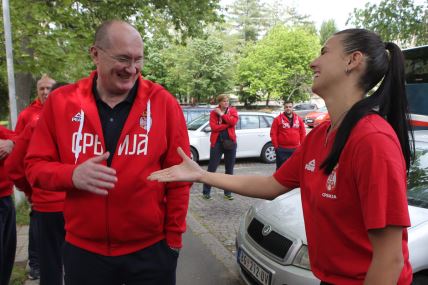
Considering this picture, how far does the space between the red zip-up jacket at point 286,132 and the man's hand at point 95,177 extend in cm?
657

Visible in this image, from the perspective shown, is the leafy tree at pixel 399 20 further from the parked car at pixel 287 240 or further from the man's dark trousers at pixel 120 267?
the man's dark trousers at pixel 120 267

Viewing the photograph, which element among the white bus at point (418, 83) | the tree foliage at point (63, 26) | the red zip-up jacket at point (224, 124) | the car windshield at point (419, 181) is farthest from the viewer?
the red zip-up jacket at point (224, 124)

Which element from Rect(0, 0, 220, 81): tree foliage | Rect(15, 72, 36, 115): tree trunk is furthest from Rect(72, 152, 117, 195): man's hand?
Rect(15, 72, 36, 115): tree trunk

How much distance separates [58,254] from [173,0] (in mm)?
8027

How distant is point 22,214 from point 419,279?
550 cm

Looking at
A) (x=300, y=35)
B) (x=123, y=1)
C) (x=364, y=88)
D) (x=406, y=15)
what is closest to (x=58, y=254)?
(x=364, y=88)

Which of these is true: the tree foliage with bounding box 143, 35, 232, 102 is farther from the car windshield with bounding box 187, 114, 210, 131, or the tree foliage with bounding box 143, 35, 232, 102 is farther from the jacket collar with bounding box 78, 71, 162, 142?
the jacket collar with bounding box 78, 71, 162, 142

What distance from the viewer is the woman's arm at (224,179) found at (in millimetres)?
2006

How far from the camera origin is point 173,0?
971cm

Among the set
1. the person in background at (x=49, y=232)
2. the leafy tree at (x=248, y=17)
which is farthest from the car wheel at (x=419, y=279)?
the leafy tree at (x=248, y=17)

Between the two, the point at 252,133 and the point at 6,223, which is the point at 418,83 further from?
the point at 6,223

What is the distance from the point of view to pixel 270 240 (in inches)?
129

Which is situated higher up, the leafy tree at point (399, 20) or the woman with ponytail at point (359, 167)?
the leafy tree at point (399, 20)

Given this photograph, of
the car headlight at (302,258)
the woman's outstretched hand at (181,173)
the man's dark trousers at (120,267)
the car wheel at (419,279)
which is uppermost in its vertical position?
the woman's outstretched hand at (181,173)
